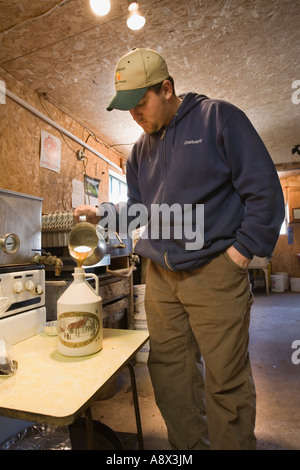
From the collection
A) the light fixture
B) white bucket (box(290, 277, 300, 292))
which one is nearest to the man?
the light fixture

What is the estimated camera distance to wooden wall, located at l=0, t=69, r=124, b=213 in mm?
2018

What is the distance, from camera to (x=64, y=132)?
262 cm

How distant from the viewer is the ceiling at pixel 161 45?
5.45ft

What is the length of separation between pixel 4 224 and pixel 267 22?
2.10 meters

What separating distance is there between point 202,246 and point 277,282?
6.18m

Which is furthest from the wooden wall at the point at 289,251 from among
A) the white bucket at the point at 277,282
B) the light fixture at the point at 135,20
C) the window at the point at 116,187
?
the light fixture at the point at 135,20

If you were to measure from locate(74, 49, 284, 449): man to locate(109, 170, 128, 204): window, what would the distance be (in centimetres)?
282

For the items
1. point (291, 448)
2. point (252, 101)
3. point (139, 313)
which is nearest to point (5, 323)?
point (291, 448)

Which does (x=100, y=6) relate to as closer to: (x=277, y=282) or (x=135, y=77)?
(x=135, y=77)

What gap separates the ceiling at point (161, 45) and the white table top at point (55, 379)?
6.06 feet

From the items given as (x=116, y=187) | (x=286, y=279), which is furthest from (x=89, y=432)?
(x=286, y=279)

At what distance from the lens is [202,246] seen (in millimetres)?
984

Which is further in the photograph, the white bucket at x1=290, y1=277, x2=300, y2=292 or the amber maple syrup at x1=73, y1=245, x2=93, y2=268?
the white bucket at x1=290, y1=277, x2=300, y2=292

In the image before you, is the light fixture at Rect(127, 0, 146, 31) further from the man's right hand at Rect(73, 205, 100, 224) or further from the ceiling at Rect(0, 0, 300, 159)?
the man's right hand at Rect(73, 205, 100, 224)
